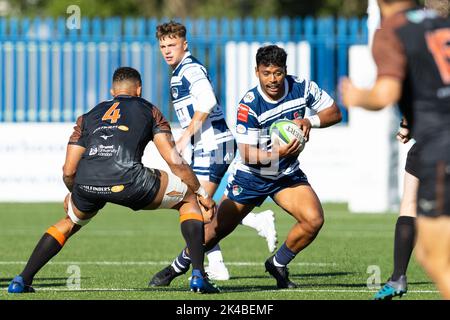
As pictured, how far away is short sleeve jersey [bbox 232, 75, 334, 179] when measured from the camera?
10352 millimetres

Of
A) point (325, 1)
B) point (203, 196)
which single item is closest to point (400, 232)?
point (203, 196)

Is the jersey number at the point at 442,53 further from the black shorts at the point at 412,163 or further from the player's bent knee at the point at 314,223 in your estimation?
the player's bent knee at the point at 314,223

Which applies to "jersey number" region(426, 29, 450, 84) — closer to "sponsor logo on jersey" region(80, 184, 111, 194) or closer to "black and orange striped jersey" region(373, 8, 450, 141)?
"black and orange striped jersey" region(373, 8, 450, 141)

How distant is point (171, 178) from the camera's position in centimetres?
962

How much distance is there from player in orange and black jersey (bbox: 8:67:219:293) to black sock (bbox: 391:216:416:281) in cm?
151

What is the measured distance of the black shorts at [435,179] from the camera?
666 cm

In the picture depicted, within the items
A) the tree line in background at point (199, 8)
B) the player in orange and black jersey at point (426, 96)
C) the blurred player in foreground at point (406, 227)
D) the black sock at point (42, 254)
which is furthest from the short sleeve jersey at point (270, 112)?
the tree line in background at point (199, 8)

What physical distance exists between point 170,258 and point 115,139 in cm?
396

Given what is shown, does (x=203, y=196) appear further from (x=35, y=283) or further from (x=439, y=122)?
(x=439, y=122)

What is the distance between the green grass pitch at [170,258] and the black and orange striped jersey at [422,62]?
2.96m

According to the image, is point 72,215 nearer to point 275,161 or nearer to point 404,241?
point 275,161

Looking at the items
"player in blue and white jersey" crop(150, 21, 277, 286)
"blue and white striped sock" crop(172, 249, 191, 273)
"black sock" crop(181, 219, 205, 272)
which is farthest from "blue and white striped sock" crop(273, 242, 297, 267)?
"black sock" crop(181, 219, 205, 272)

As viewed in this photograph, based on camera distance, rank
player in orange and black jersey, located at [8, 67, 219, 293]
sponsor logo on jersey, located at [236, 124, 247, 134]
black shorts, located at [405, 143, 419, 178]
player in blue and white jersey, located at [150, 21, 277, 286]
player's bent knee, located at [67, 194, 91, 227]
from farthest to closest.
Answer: player in blue and white jersey, located at [150, 21, 277, 286]
sponsor logo on jersey, located at [236, 124, 247, 134]
player's bent knee, located at [67, 194, 91, 227]
player in orange and black jersey, located at [8, 67, 219, 293]
black shorts, located at [405, 143, 419, 178]

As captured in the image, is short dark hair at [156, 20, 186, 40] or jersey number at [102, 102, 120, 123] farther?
short dark hair at [156, 20, 186, 40]
